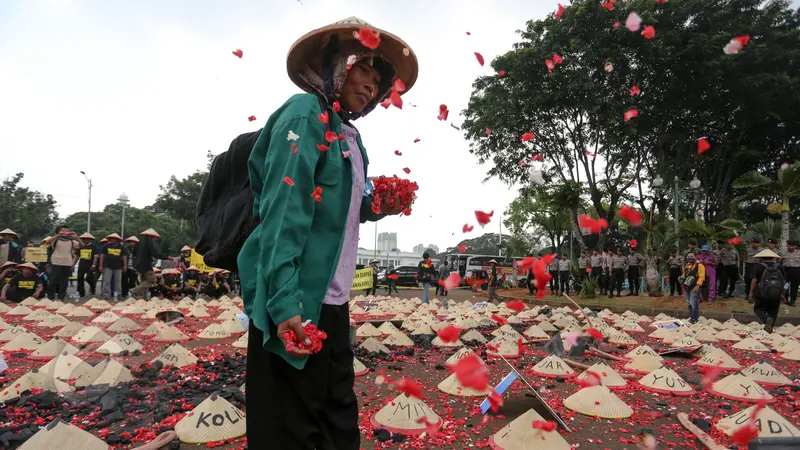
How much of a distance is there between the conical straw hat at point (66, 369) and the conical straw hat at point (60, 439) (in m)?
2.02

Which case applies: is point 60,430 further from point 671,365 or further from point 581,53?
point 581,53

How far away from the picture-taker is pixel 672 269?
16.1 meters

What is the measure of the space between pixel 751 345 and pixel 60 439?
8403mm

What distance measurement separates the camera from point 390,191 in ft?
6.41

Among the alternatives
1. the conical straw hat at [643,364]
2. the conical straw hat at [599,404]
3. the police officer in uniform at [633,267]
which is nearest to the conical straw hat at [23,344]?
the conical straw hat at [599,404]

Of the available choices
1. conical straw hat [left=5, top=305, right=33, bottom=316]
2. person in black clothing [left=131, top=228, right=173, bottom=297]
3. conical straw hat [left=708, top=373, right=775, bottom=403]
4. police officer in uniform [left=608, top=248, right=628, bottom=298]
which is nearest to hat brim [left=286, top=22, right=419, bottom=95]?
conical straw hat [left=708, top=373, right=775, bottom=403]

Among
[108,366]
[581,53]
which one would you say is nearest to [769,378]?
[108,366]

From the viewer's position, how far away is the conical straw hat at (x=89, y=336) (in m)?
6.21

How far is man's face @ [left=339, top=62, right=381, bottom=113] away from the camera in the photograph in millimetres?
1851

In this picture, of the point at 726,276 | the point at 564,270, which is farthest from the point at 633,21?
the point at 564,270

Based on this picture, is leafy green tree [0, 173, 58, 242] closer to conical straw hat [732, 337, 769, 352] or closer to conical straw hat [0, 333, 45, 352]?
conical straw hat [0, 333, 45, 352]

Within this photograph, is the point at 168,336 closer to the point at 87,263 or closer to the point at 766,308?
the point at 87,263

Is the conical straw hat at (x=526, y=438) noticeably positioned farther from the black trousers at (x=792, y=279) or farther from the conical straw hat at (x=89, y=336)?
the black trousers at (x=792, y=279)

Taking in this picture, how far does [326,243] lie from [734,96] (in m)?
21.2
